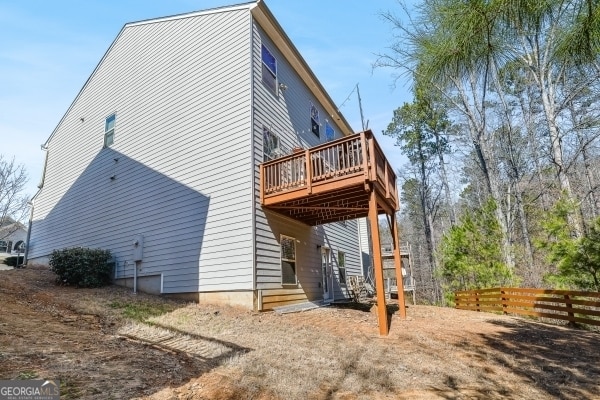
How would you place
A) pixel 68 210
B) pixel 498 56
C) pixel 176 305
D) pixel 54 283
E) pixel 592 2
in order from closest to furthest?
pixel 592 2, pixel 498 56, pixel 176 305, pixel 54 283, pixel 68 210

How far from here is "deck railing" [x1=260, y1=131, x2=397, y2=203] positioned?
24.6ft

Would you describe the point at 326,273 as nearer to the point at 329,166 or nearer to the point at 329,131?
the point at 329,166

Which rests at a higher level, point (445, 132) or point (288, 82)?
point (445, 132)

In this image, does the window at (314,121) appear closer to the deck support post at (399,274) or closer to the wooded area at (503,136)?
the wooded area at (503,136)

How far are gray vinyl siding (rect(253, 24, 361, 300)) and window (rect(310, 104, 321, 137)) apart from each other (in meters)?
0.28

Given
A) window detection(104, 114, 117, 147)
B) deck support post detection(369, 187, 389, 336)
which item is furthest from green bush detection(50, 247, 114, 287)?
deck support post detection(369, 187, 389, 336)

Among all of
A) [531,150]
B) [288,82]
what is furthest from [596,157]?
[288,82]

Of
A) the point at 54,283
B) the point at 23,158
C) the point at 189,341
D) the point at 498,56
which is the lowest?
the point at 189,341

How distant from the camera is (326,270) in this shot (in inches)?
501

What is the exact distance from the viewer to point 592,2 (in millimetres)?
2408

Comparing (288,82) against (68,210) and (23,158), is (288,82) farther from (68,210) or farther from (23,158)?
(23,158)

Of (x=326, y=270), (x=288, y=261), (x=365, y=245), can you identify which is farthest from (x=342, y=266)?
(x=365, y=245)

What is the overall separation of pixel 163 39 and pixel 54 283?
28.1 ft

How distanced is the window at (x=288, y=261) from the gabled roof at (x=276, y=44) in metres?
6.47
